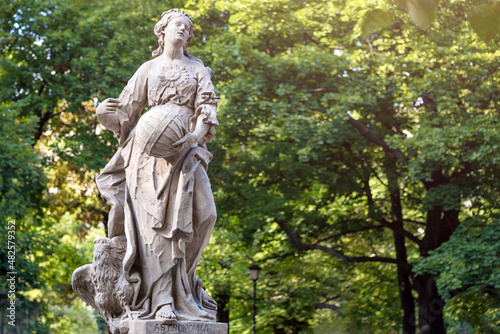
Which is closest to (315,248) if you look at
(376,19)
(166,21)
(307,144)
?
(307,144)

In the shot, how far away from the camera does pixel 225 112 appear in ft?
62.0

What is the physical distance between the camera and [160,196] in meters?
6.67

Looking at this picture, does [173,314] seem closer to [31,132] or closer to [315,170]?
[315,170]

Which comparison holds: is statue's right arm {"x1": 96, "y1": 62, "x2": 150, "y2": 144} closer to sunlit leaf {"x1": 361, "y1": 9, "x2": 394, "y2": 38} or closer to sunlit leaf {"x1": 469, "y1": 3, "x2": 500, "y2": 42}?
sunlit leaf {"x1": 361, "y1": 9, "x2": 394, "y2": 38}

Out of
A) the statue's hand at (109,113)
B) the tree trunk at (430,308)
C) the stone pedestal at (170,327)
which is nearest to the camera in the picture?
the stone pedestal at (170,327)

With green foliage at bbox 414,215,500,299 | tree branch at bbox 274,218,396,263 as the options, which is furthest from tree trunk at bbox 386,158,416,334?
green foliage at bbox 414,215,500,299

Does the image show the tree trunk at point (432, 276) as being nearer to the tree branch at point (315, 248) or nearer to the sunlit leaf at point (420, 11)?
the tree branch at point (315, 248)

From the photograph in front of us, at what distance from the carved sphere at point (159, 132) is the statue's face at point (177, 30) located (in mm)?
956

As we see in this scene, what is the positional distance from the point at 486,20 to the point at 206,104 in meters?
3.77

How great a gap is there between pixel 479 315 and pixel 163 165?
13.5 m

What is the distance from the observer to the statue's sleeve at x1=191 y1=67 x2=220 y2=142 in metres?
6.71

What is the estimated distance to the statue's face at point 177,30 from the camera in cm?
704

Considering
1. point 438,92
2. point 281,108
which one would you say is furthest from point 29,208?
point 438,92

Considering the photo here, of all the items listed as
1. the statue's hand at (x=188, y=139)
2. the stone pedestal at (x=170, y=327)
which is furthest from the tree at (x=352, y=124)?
the stone pedestal at (x=170, y=327)
